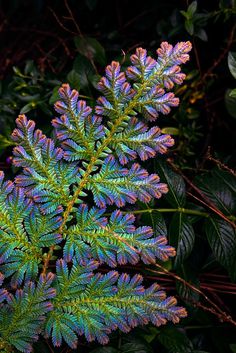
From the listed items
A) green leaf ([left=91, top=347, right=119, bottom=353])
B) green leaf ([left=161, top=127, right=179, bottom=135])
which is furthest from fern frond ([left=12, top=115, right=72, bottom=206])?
green leaf ([left=161, top=127, right=179, bottom=135])

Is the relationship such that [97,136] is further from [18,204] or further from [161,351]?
[161,351]

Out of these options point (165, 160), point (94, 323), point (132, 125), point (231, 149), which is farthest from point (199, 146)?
point (94, 323)

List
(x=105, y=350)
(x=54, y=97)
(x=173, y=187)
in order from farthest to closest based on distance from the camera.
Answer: (x=54, y=97) → (x=173, y=187) → (x=105, y=350)

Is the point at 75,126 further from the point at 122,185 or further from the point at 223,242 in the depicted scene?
the point at 223,242

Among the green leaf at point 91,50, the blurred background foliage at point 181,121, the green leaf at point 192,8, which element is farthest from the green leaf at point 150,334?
the green leaf at point 192,8

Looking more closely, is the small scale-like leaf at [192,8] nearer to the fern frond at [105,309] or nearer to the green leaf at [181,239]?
the green leaf at [181,239]

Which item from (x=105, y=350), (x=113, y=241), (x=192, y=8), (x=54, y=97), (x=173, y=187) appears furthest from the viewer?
(x=192, y=8)

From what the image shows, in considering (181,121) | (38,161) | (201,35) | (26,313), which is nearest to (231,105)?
(181,121)
